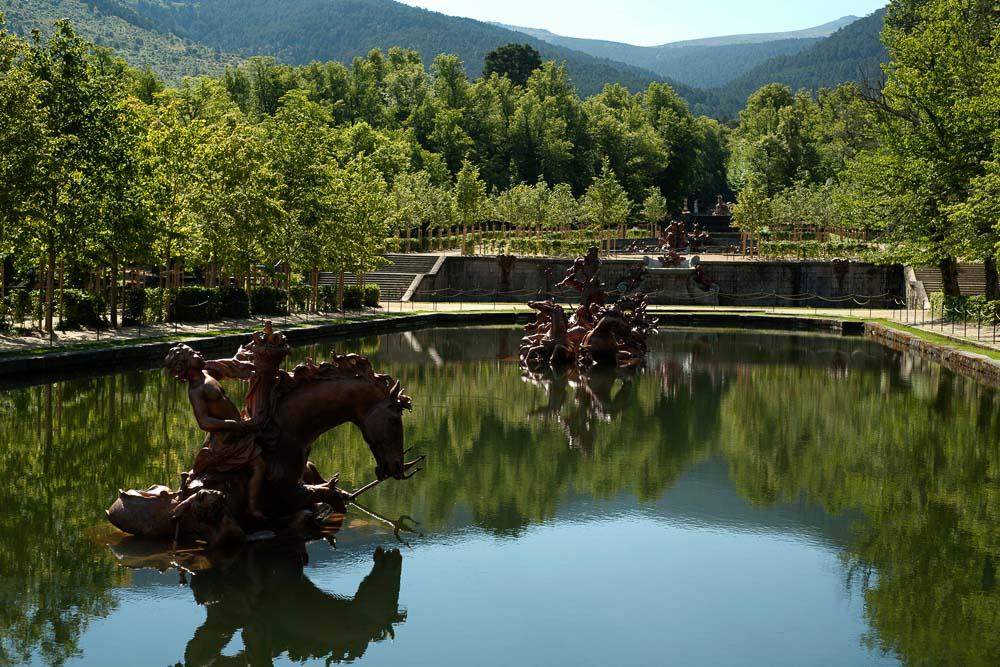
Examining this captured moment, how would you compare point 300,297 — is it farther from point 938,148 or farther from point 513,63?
point 513,63

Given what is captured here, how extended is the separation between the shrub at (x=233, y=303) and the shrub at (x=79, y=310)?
6.45 m

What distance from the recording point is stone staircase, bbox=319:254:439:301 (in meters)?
58.9

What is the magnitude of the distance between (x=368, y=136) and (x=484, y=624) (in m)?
90.7

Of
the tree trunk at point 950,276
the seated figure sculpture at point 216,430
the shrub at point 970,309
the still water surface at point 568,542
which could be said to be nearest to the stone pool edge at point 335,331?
the still water surface at point 568,542

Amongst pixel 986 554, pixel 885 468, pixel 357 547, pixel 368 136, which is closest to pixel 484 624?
pixel 357 547

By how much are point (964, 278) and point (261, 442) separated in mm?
50968

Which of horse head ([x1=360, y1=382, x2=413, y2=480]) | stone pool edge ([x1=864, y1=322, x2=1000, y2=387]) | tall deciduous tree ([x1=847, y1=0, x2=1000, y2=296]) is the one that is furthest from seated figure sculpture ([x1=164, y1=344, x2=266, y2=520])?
tall deciduous tree ([x1=847, y1=0, x2=1000, y2=296])

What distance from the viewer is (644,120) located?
13075cm

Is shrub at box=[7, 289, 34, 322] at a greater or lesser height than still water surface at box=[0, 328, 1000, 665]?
greater

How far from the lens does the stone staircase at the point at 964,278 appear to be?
178 ft

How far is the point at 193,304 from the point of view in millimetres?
37875

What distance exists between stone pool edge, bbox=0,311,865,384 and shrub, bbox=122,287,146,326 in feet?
15.7

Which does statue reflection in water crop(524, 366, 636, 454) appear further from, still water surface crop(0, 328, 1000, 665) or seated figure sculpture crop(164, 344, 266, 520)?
seated figure sculpture crop(164, 344, 266, 520)

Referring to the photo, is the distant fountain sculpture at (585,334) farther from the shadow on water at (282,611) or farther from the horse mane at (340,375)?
the shadow on water at (282,611)
